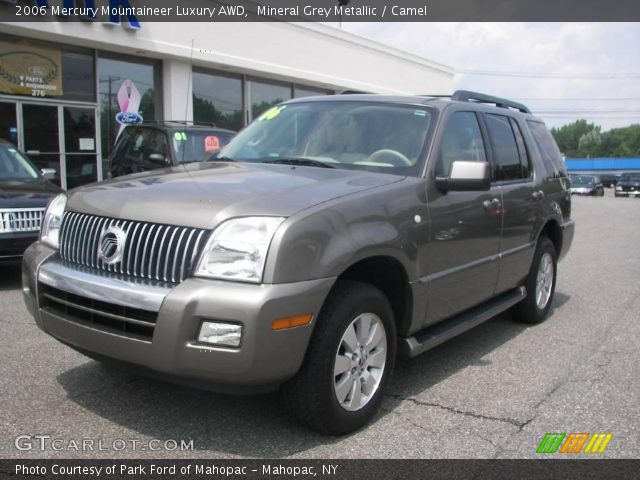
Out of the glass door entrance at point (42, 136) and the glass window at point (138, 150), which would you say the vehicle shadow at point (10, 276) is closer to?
the glass window at point (138, 150)

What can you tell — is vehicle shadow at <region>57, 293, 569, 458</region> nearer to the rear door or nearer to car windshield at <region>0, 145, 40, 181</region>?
the rear door

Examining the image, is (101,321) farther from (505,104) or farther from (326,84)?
(326,84)

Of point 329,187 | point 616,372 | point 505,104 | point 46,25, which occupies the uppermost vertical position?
point 46,25

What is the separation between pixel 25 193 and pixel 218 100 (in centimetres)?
1111

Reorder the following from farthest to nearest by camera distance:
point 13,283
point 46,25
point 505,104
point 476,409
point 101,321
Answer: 1. point 46,25
2. point 13,283
3. point 505,104
4. point 476,409
5. point 101,321

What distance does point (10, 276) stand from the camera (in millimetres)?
7469

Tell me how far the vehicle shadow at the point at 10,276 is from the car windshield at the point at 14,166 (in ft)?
3.79

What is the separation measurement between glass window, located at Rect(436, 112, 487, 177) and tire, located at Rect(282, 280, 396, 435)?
46.1 inches

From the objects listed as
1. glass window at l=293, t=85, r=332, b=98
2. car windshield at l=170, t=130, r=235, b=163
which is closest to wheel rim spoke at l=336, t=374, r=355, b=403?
car windshield at l=170, t=130, r=235, b=163

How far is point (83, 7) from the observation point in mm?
12938

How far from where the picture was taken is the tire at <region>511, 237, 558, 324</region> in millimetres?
5664

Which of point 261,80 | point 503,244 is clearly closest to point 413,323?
point 503,244

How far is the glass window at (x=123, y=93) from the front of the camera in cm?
1466

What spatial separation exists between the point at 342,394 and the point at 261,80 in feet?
55.3
